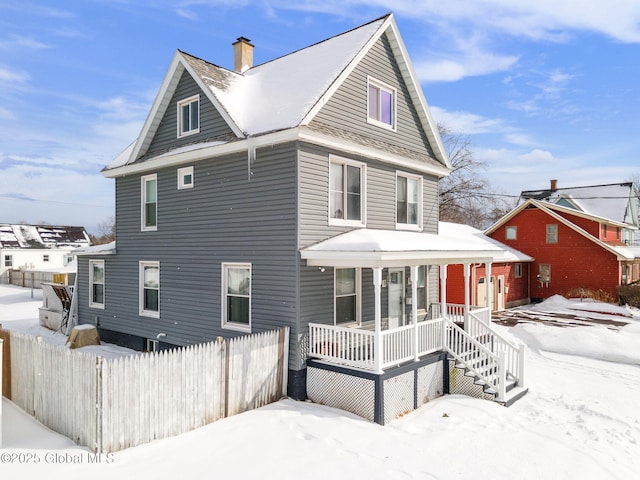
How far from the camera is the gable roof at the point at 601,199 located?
1316 inches

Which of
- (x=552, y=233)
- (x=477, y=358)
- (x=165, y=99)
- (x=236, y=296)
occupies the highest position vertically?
(x=165, y=99)

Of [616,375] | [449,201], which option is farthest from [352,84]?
[449,201]

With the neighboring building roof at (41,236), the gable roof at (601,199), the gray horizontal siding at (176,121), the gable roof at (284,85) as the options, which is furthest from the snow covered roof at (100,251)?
the neighboring building roof at (41,236)

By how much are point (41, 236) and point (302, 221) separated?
4811 cm

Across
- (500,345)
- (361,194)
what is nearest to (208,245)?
(361,194)

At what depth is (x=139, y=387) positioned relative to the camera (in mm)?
7262

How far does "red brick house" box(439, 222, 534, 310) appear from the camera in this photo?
2314 centimetres

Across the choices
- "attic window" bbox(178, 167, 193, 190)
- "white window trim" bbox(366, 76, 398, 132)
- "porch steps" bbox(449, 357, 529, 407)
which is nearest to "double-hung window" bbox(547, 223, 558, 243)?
"white window trim" bbox(366, 76, 398, 132)

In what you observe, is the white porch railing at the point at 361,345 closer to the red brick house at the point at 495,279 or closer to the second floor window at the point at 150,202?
the second floor window at the point at 150,202

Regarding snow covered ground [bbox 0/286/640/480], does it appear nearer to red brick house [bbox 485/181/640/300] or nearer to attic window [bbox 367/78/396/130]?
attic window [bbox 367/78/396/130]

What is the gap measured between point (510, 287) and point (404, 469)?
2307cm

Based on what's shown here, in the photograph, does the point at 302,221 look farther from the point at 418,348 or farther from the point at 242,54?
the point at 242,54

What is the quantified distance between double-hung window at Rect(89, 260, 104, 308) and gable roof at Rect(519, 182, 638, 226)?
33286 millimetres

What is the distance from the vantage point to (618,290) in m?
25.3
